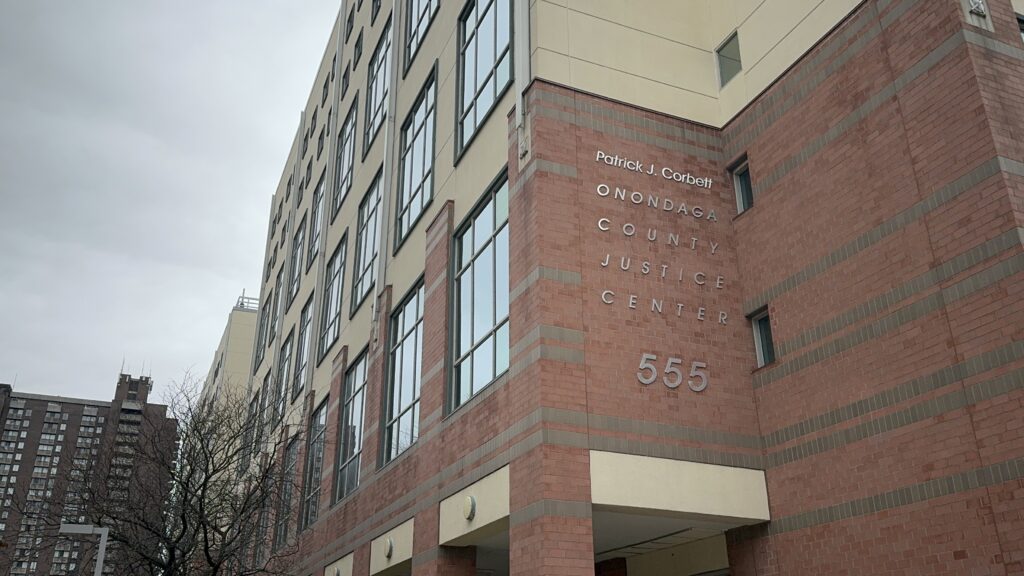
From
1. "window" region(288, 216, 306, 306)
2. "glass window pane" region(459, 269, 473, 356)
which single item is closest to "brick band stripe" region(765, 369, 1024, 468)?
"glass window pane" region(459, 269, 473, 356)

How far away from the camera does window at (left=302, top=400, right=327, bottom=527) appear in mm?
28516

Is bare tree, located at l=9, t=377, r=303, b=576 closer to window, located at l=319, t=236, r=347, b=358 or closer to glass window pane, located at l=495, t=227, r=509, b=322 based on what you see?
window, located at l=319, t=236, r=347, b=358

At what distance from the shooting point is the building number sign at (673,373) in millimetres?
14477

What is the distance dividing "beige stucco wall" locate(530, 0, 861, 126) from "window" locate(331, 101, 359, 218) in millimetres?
16800

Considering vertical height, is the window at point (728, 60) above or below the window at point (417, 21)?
below

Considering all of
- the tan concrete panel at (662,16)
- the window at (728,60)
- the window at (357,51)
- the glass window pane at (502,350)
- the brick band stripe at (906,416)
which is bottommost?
the brick band stripe at (906,416)

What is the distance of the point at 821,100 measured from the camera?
49.0 ft

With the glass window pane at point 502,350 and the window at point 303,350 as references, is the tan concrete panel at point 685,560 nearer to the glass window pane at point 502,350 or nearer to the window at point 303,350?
the glass window pane at point 502,350

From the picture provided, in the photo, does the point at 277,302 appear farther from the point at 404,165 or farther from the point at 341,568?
the point at 341,568

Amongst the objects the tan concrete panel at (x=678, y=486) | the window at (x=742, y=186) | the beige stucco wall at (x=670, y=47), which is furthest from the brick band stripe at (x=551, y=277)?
the window at (x=742, y=186)

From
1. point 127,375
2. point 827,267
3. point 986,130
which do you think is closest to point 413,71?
point 827,267

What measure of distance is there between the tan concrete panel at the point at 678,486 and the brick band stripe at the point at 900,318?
182cm

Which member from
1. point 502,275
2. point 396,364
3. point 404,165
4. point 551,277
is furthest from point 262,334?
point 551,277

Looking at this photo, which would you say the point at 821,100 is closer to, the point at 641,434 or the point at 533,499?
the point at 641,434
